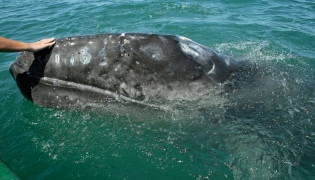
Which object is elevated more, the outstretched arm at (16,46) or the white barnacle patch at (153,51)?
the outstretched arm at (16,46)

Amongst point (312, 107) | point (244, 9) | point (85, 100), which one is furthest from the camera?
point (244, 9)

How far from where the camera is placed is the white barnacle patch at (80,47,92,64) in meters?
4.30

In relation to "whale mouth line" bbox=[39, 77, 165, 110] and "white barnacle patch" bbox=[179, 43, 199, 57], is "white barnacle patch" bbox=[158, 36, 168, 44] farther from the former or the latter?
"whale mouth line" bbox=[39, 77, 165, 110]

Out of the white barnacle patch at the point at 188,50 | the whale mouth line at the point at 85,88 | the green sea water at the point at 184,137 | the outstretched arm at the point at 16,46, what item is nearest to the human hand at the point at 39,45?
the outstretched arm at the point at 16,46

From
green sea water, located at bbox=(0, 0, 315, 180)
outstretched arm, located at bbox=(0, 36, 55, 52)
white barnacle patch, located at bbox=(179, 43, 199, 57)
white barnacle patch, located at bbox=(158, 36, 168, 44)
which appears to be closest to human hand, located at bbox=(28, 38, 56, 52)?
outstretched arm, located at bbox=(0, 36, 55, 52)

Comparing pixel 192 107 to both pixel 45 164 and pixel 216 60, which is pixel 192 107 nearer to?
pixel 216 60

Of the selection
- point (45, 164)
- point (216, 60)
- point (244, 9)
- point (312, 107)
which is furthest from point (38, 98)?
point (244, 9)

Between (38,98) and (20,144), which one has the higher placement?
(38,98)

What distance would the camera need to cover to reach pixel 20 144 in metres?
5.04

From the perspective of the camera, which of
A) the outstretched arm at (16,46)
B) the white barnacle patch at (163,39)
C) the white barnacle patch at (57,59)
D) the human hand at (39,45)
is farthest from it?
the white barnacle patch at (163,39)

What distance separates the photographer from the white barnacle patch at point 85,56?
430cm

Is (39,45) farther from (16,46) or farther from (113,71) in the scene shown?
(113,71)

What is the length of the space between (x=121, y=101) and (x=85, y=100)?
1.96 feet

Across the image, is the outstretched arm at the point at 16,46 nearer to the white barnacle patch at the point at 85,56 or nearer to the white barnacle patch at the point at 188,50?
the white barnacle patch at the point at 85,56
